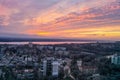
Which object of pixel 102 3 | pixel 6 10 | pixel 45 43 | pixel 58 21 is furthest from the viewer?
pixel 45 43

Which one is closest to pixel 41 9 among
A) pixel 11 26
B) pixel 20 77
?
pixel 11 26

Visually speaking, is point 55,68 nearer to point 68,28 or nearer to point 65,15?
point 68,28

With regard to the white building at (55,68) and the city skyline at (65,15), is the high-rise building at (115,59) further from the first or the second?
the white building at (55,68)

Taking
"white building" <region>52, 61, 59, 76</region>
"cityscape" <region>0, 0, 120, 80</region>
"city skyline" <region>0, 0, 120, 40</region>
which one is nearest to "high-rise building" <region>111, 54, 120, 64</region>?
"cityscape" <region>0, 0, 120, 80</region>

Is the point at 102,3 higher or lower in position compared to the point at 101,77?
higher

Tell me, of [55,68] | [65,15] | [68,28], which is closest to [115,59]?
[68,28]

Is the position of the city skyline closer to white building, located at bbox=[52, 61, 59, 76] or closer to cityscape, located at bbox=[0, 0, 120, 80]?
cityscape, located at bbox=[0, 0, 120, 80]

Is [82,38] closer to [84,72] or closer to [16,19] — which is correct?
Result: [84,72]

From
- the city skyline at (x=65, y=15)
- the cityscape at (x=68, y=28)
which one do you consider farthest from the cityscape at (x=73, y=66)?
the city skyline at (x=65, y=15)
